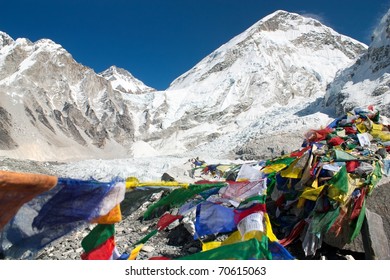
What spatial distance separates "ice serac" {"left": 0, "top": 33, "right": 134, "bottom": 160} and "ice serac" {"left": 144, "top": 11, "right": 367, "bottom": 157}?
831 cm

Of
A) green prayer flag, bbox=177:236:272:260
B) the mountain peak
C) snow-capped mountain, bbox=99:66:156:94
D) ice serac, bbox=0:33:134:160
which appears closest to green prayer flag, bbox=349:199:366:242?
green prayer flag, bbox=177:236:272:260

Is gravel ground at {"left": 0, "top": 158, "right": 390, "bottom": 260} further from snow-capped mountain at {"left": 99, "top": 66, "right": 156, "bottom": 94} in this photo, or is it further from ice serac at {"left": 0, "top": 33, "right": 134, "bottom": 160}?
snow-capped mountain at {"left": 99, "top": 66, "right": 156, "bottom": 94}

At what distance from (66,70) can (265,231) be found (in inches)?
3158

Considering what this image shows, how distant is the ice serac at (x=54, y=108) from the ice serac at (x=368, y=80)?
37855 millimetres

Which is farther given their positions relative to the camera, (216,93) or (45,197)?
(216,93)

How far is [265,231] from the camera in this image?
4434mm

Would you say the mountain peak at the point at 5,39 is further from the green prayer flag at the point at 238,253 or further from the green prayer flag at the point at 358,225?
the green prayer flag at the point at 238,253

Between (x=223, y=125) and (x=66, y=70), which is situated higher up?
(x=66, y=70)

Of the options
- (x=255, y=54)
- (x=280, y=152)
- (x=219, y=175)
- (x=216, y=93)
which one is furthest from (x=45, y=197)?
(x=255, y=54)

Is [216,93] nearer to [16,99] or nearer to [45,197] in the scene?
[16,99]

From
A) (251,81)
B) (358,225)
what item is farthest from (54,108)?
(358,225)

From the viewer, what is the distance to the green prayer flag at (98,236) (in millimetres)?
4207

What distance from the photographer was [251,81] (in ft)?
257

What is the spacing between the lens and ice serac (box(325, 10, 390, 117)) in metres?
34.6
